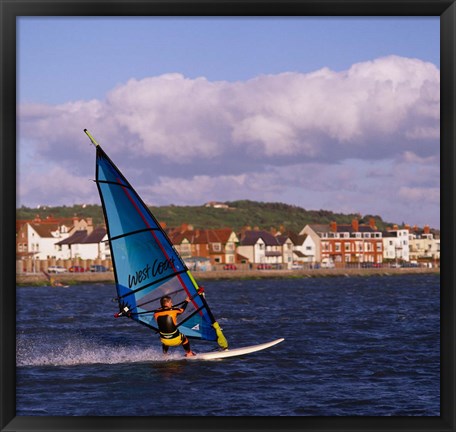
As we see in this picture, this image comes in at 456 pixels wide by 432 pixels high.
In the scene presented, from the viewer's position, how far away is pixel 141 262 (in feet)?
57.6

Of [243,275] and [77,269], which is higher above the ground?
[77,269]

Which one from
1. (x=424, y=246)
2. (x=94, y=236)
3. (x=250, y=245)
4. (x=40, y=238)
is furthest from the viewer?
(x=424, y=246)

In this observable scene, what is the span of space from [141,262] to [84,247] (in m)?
94.6

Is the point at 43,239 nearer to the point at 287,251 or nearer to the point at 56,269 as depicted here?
the point at 56,269

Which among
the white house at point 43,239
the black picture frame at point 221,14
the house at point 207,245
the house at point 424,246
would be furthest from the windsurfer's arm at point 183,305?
the house at point 424,246

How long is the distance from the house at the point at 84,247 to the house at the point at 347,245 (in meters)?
32.7

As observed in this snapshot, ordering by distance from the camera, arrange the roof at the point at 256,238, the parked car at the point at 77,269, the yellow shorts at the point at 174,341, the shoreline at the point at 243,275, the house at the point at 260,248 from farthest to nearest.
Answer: the roof at the point at 256,238 < the house at the point at 260,248 < the parked car at the point at 77,269 < the shoreline at the point at 243,275 < the yellow shorts at the point at 174,341

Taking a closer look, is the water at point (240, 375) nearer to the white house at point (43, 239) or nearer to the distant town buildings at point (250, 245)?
the distant town buildings at point (250, 245)

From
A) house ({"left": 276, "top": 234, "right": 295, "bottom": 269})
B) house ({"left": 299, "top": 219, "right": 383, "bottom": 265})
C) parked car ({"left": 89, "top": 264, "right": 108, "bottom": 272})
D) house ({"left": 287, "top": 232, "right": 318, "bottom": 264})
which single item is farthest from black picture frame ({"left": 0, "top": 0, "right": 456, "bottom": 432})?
house ({"left": 287, "top": 232, "right": 318, "bottom": 264})

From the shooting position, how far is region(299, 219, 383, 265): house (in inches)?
4916

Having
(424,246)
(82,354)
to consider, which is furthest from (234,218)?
(82,354)

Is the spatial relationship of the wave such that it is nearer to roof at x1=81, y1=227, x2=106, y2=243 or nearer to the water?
the water

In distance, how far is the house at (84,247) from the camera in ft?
357

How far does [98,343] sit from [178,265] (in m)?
8.62
